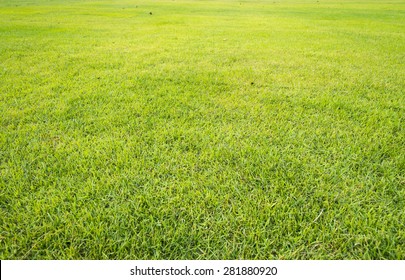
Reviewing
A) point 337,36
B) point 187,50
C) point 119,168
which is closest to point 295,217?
point 119,168

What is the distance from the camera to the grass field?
140cm

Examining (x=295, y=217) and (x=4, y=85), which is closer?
(x=295, y=217)

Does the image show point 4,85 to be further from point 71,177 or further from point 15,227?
point 15,227

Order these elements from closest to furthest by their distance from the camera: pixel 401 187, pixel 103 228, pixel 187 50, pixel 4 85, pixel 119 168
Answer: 1. pixel 103 228
2. pixel 401 187
3. pixel 119 168
4. pixel 4 85
5. pixel 187 50

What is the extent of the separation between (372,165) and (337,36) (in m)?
7.71

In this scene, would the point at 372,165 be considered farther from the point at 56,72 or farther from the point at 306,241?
the point at 56,72

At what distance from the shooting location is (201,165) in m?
1.93

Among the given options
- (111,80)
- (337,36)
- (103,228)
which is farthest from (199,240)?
(337,36)

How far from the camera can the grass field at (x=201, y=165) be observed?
1.40m

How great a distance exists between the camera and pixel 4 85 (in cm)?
344
